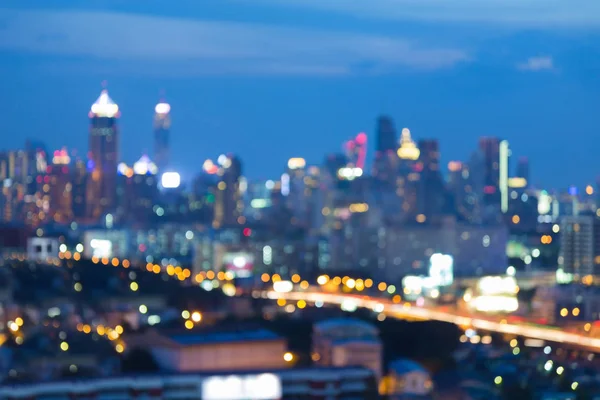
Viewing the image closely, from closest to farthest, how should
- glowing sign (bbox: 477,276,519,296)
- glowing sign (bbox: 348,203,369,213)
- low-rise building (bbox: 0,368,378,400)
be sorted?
low-rise building (bbox: 0,368,378,400), glowing sign (bbox: 477,276,519,296), glowing sign (bbox: 348,203,369,213)

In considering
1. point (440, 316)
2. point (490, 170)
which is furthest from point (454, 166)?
point (440, 316)

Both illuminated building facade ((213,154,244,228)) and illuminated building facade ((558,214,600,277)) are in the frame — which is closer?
illuminated building facade ((558,214,600,277))

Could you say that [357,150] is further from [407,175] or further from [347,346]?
[347,346]

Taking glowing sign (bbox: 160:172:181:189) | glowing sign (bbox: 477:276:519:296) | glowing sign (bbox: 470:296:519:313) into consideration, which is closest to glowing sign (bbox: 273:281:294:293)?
glowing sign (bbox: 477:276:519:296)

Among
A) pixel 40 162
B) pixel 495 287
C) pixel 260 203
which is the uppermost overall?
pixel 40 162

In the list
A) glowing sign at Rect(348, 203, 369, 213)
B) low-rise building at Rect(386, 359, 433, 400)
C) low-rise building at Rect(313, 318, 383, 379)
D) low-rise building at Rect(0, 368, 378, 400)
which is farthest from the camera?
glowing sign at Rect(348, 203, 369, 213)

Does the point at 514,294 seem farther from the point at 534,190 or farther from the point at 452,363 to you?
the point at 534,190

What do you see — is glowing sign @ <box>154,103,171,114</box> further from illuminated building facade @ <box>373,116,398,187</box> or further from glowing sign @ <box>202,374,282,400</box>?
glowing sign @ <box>202,374,282,400</box>
